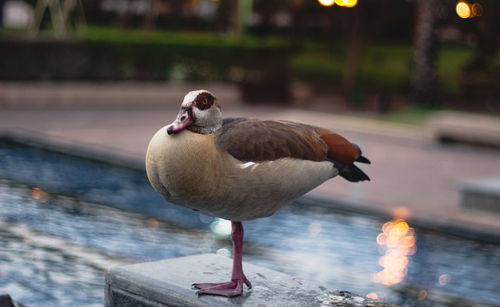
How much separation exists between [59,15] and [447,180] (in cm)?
1520

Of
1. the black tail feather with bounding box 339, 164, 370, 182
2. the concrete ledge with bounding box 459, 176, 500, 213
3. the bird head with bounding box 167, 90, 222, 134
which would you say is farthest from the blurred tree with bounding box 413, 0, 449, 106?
the bird head with bounding box 167, 90, 222, 134

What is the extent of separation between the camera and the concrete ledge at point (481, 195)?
10.1 metres

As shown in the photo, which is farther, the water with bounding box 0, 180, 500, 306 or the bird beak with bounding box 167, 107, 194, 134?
the water with bounding box 0, 180, 500, 306

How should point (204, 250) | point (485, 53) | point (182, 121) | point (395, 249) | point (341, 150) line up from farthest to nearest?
point (485, 53) → point (395, 249) → point (204, 250) → point (341, 150) → point (182, 121)

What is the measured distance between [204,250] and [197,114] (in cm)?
407

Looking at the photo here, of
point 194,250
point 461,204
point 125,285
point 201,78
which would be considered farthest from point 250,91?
point 125,285

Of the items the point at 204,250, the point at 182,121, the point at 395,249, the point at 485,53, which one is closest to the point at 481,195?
the point at 395,249

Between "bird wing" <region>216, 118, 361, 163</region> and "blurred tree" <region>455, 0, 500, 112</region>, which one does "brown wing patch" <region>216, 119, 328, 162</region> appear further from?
"blurred tree" <region>455, 0, 500, 112</region>

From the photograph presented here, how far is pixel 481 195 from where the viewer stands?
1021cm

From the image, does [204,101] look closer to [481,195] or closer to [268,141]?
[268,141]

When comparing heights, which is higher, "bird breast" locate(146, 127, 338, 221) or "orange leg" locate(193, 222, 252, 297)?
"bird breast" locate(146, 127, 338, 221)

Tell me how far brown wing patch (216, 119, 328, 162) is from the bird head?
0.11 metres

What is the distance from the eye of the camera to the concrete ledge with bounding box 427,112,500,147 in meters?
16.6

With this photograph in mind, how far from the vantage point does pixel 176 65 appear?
76.9 ft
